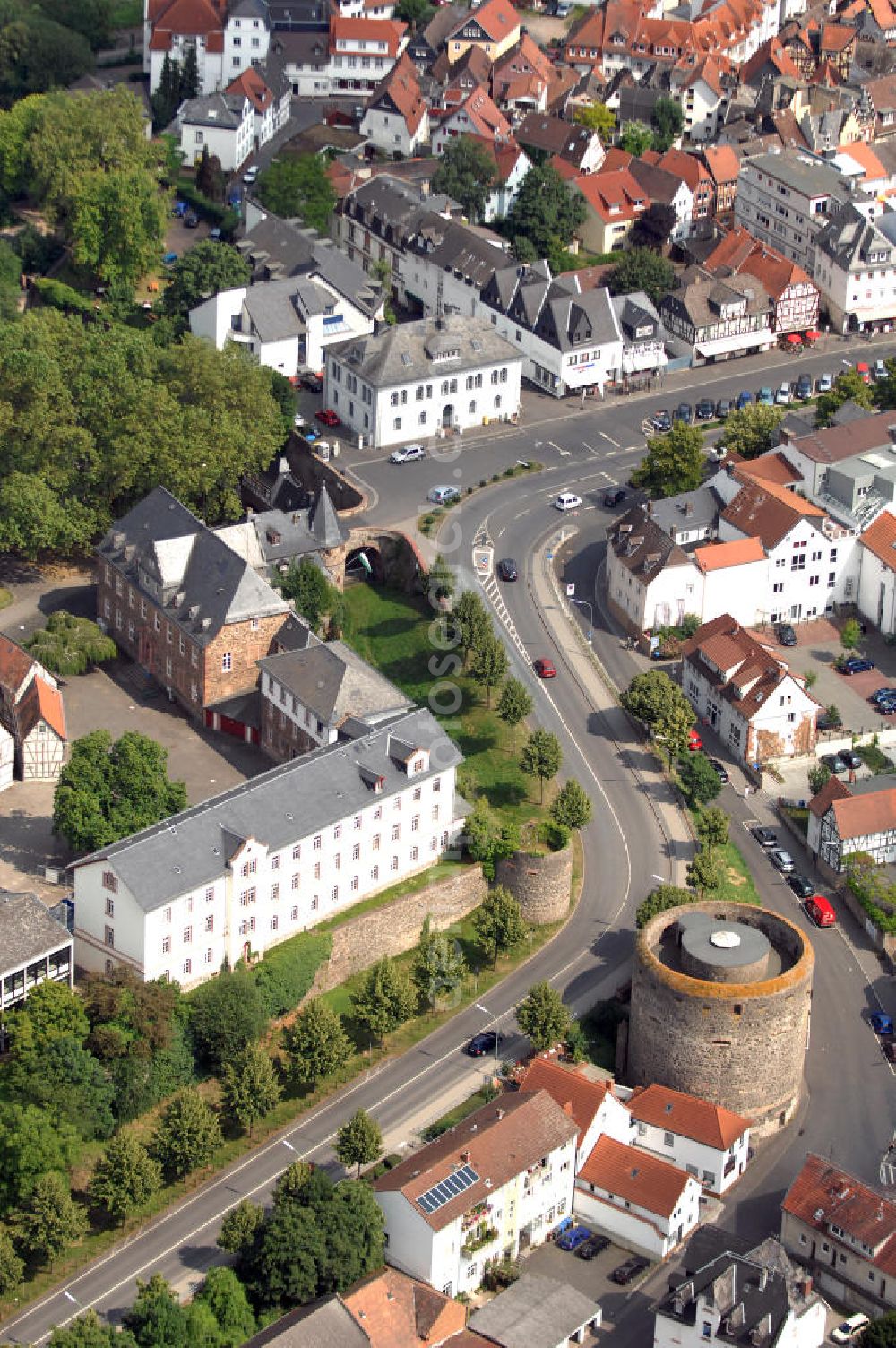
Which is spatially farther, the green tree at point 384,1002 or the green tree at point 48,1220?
the green tree at point 384,1002

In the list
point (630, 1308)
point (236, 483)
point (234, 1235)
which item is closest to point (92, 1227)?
point (234, 1235)

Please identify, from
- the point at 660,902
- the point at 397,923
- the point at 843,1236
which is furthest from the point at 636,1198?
the point at 397,923

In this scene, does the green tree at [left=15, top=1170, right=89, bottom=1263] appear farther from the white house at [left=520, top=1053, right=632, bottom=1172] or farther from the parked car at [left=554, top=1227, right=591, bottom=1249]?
the parked car at [left=554, top=1227, right=591, bottom=1249]

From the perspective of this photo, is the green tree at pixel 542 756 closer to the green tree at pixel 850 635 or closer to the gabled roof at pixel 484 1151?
the gabled roof at pixel 484 1151

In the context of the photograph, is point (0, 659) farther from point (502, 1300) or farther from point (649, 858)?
point (502, 1300)

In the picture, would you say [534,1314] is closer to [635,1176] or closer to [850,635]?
[635,1176]

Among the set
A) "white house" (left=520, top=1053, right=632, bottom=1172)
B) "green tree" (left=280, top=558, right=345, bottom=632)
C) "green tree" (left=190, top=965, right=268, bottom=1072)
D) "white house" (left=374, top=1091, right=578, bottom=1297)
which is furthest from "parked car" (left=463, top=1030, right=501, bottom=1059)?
"green tree" (left=280, top=558, right=345, bottom=632)

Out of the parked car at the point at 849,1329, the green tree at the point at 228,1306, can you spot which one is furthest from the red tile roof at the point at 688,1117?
the green tree at the point at 228,1306
